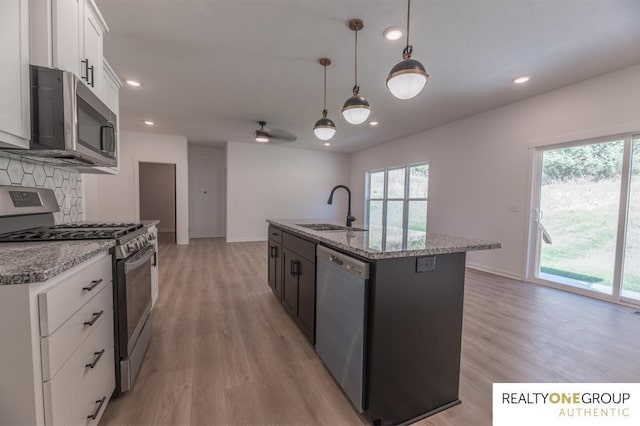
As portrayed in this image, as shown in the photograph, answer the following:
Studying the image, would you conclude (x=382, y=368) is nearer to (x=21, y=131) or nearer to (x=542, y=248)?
(x=21, y=131)

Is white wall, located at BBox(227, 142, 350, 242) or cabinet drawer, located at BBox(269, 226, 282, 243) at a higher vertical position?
white wall, located at BBox(227, 142, 350, 242)

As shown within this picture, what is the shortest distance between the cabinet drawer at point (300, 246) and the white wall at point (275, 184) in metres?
4.63

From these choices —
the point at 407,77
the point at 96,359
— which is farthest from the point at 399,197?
the point at 96,359

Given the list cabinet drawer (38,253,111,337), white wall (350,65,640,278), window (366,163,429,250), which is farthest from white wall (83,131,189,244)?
cabinet drawer (38,253,111,337)

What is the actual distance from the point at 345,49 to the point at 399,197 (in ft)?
14.6

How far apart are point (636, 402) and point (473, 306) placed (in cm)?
154

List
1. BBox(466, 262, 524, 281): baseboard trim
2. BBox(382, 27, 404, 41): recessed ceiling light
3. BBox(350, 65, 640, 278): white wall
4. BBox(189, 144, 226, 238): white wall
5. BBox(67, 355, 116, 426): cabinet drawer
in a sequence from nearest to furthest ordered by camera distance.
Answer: BBox(67, 355, 116, 426): cabinet drawer, BBox(382, 27, 404, 41): recessed ceiling light, BBox(350, 65, 640, 278): white wall, BBox(466, 262, 524, 281): baseboard trim, BBox(189, 144, 226, 238): white wall

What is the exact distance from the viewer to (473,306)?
9.57 feet

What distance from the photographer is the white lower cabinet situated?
83 centimetres

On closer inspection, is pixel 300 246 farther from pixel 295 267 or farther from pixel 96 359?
pixel 96 359

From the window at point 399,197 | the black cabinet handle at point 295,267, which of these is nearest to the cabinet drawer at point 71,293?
the black cabinet handle at point 295,267

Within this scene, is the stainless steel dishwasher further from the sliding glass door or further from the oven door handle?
the sliding glass door

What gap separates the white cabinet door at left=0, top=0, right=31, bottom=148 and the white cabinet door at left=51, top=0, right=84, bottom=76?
113mm

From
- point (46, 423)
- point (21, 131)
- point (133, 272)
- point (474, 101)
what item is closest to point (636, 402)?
point (46, 423)
